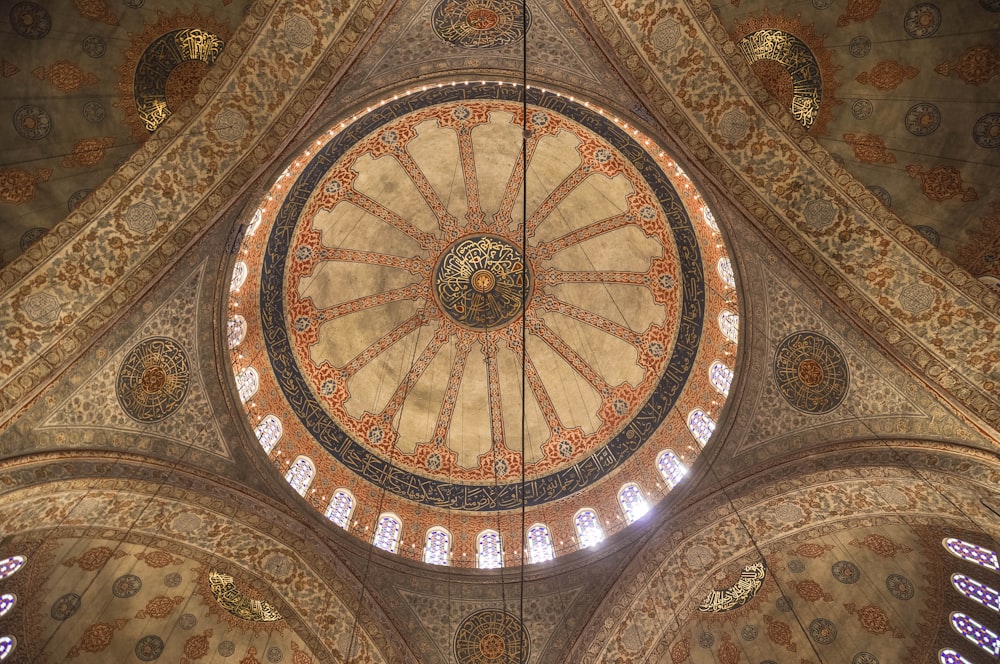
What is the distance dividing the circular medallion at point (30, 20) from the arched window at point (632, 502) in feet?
32.3

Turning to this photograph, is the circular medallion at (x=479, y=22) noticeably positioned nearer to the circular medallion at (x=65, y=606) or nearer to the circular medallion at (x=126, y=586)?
the circular medallion at (x=126, y=586)

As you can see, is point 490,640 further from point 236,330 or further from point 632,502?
point 236,330

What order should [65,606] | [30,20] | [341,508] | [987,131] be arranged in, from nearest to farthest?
1. [30,20]
2. [987,131]
3. [65,606]
4. [341,508]

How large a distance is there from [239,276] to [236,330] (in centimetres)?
84

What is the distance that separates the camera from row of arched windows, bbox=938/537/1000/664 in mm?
8461

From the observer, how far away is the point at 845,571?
31.7 ft

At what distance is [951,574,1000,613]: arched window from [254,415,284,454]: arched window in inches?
406

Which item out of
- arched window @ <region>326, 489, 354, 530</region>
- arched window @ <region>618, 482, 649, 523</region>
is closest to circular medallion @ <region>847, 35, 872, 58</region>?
arched window @ <region>618, 482, 649, 523</region>

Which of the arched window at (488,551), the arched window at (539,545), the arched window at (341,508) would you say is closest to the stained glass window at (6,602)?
the arched window at (341,508)

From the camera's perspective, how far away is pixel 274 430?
9992 millimetres

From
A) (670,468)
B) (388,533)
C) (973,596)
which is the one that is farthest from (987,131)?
(388,533)

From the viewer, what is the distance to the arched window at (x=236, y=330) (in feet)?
30.9

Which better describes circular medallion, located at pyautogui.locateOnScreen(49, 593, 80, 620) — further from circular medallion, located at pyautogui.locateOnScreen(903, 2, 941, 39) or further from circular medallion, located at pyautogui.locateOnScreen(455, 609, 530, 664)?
circular medallion, located at pyautogui.locateOnScreen(903, 2, 941, 39)

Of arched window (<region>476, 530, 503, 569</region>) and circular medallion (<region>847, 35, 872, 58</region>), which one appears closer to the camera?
circular medallion (<region>847, 35, 872, 58</region>)
